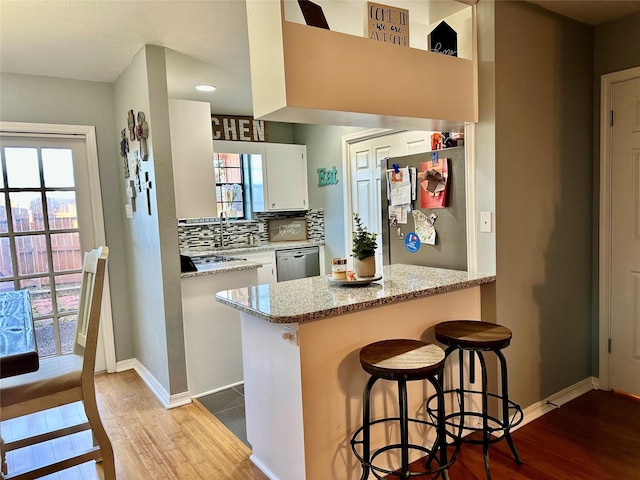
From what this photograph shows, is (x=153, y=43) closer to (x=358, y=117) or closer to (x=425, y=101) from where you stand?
(x=358, y=117)

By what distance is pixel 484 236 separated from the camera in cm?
238

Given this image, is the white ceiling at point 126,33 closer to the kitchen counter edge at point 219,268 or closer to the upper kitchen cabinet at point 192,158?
the upper kitchen cabinet at point 192,158

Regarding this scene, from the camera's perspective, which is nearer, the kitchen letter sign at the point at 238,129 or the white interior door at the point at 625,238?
the white interior door at the point at 625,238

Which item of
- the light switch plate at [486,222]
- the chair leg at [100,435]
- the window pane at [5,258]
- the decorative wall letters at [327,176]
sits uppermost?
the decorative wall letters at [327,176]

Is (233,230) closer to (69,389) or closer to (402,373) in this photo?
(69,389)

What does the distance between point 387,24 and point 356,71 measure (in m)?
0.34

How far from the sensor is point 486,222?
7.72 feet

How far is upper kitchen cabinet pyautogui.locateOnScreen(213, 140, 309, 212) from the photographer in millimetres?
4730

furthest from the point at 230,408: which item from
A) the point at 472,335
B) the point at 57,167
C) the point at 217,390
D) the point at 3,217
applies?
the point at 57,167

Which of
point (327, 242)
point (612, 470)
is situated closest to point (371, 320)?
point (612, 470)

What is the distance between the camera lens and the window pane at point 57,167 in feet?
11.1

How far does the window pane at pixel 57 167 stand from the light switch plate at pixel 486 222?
3071 millimetres

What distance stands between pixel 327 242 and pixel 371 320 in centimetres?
278

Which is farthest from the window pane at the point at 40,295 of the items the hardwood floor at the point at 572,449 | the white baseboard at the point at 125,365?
the hardwood floor at the point at 572,449
